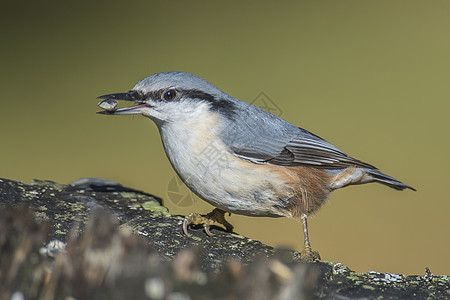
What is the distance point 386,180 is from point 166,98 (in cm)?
136

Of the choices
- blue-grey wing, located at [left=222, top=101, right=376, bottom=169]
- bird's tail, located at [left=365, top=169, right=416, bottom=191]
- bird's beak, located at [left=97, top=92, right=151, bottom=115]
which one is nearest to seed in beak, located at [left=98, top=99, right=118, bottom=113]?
bird's beak, located at [left=97, top=92, right=151, bottom=115]

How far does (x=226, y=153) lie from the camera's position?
238cm

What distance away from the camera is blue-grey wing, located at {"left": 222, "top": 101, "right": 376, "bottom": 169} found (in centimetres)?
245

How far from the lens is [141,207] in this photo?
8.84 ft

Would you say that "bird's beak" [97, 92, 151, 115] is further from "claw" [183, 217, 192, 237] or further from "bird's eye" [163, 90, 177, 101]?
"claw" [183, 217, 192, 237]

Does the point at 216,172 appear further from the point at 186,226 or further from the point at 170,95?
the point at 170,95

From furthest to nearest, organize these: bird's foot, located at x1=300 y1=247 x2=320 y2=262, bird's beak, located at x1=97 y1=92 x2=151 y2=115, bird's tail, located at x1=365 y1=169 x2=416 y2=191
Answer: bird's tail, located at x1=365 y1=169 x2=416 y2=191 < bird's beak, located at x1=97 y1=92 x2=151 y2=115 < bird's foot, located at x1=300 y1=247 x2=320 y2=262

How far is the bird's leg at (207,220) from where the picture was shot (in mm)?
2412

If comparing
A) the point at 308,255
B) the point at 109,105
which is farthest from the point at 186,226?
the point at 109,105

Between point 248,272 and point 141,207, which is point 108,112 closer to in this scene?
point 141,207

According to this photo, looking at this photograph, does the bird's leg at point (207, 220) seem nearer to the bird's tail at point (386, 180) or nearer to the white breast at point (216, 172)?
the white breast at point (216, 172)

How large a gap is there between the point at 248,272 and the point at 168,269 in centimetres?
16

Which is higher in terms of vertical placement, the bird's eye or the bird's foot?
the bird's eye

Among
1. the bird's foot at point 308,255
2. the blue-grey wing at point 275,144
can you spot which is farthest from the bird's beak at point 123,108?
the bird's foot at point 308,255
